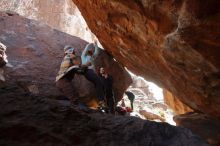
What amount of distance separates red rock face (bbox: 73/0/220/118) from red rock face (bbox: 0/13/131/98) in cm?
199

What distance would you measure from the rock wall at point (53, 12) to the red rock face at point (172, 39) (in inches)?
322

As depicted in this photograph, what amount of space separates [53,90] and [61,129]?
6267mm

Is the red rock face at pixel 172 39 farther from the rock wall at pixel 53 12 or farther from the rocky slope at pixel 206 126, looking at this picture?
the rock wall at pixel 53 12

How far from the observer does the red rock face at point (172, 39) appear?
6262mm

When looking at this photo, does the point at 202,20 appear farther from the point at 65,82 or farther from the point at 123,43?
the point at 65,82

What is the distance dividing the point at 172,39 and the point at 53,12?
13408mm

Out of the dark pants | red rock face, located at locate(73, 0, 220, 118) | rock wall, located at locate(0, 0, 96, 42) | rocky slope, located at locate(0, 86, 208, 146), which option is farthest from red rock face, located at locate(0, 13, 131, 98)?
rocky slope, located at locate(0, 86, 208, 146)

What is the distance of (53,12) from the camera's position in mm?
19250


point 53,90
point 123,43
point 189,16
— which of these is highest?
point 123,43

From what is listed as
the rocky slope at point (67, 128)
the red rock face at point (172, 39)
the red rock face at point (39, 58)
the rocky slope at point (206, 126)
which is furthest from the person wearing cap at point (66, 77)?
the rocky slope at point (67, 128)

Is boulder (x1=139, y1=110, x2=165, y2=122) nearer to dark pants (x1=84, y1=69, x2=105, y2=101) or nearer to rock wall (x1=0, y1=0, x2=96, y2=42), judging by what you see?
rock wall (x1=0, y1=0, x2=96, y2=42)

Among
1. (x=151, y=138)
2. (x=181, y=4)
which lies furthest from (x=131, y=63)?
(x=151, y=138)

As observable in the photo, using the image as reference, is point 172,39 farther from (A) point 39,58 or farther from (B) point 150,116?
(B) point 150,116

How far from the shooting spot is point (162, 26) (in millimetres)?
7395
